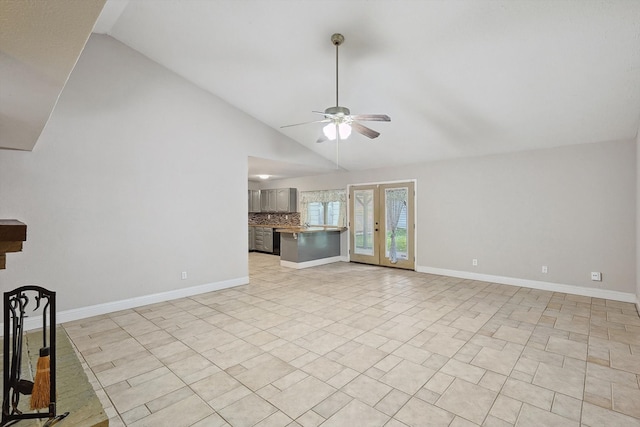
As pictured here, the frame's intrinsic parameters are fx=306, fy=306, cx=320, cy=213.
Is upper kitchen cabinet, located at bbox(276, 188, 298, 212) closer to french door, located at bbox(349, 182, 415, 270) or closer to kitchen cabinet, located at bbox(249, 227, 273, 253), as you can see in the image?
kitchen cabinet, located at bbox(249, 227, 273, 253)

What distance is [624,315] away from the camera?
3.88 metres

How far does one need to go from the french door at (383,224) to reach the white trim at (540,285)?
654 millimetres

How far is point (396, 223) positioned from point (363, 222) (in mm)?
929

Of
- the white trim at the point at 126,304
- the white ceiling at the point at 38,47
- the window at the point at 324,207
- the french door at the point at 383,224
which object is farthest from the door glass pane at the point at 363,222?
the white ceiling at the point at 38,47

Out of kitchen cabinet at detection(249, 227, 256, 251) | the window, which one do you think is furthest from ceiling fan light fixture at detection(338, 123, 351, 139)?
kitchen cabinet at detection(249, 227, 256, 251)

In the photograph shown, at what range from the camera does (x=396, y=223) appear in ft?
22.9

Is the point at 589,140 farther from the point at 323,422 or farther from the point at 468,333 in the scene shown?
the point at 323,422

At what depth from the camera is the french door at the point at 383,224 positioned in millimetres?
6797

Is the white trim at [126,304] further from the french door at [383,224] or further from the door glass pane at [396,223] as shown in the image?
the door glass pane at [396,223]

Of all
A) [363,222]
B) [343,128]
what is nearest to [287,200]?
[363,222]

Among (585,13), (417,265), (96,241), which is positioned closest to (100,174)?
(96,241)

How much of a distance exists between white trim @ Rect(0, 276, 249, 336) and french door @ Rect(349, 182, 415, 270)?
335 centimetres

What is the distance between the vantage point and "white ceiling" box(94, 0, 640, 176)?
2848 millimetres

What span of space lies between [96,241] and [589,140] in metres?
7.13
